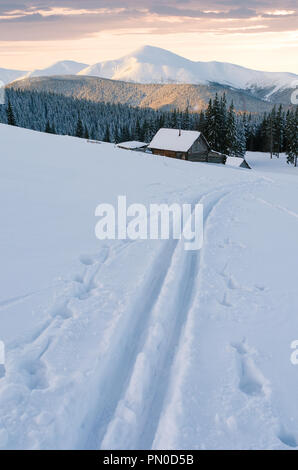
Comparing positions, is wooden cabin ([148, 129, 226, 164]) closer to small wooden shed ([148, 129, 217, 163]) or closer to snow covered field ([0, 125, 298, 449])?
small wooden shed ([148, 129, 217, 163])

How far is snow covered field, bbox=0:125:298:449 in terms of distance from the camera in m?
3.30

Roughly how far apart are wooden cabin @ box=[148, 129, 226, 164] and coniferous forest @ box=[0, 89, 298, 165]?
1103 centimetres

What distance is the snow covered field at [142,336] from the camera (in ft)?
10.8

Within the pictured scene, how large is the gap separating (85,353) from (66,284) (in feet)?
6.19

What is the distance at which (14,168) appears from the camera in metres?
12.8

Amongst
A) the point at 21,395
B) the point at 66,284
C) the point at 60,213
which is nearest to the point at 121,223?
the point at 60,213

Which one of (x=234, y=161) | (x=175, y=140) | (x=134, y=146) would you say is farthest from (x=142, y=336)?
(x=134, y=146)

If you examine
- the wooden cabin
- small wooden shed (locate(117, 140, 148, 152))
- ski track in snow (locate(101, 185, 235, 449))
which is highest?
ski track in snow (locate(101, 185, 235, 449))

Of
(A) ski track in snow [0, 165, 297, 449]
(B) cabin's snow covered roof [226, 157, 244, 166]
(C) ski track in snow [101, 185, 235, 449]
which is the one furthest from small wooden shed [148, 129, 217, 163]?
(A) ski track in snow [0, 165, 297, 449]

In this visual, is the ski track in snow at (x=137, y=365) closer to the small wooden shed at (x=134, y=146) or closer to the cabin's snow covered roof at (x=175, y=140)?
the cabin's snow covered roof at (x=175, y=140)

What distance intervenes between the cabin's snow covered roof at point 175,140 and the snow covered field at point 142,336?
34939 millimetres

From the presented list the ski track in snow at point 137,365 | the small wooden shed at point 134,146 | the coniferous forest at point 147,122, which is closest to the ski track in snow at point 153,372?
the ski track in snow at point 137,365

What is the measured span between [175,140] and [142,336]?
42637 mm

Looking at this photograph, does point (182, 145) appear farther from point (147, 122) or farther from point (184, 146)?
point (147, 122)
